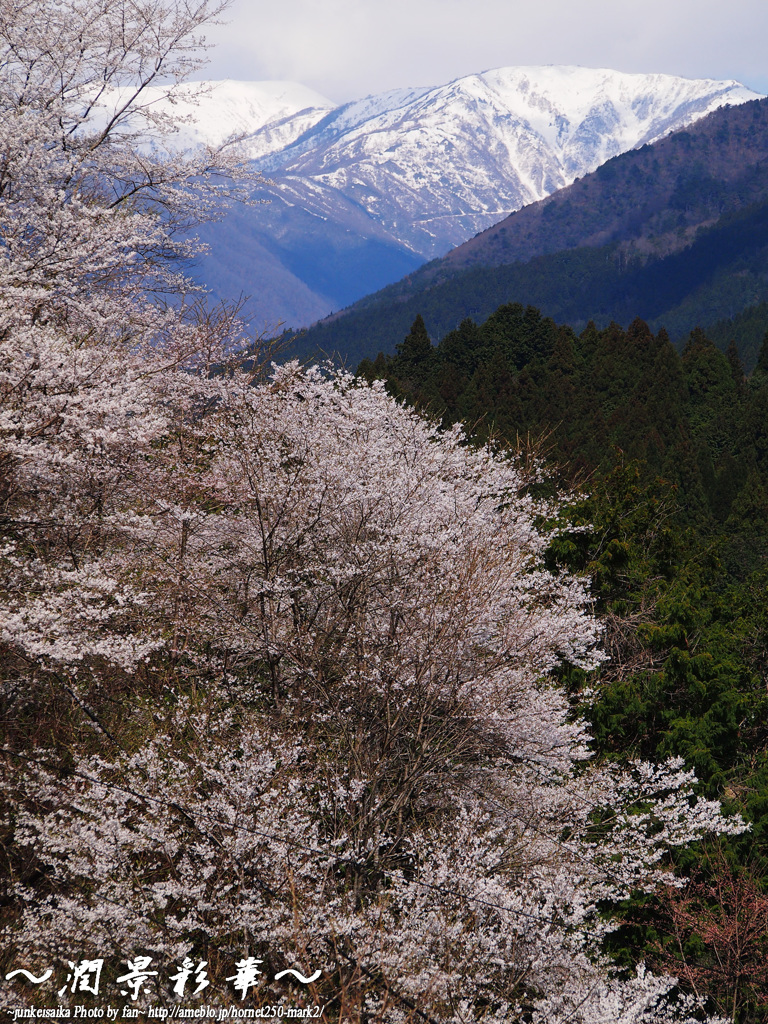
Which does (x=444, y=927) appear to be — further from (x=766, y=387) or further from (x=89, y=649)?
(x=766, y=387)

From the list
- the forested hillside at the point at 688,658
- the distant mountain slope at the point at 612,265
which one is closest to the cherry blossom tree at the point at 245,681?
the forested hillside at the point at 688,658

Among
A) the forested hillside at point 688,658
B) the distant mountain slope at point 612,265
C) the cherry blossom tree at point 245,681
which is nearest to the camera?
the cherry blossom tree at point 245,681

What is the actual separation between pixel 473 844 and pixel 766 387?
155 feet

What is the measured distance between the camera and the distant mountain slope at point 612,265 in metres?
136

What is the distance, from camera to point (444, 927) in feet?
20.9

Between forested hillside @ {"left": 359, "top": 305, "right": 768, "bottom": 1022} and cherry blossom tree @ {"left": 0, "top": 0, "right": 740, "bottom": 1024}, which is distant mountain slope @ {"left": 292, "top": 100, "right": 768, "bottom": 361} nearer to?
forested hillside @ {"left": 359, "top": 305, "right": 768, "bottom": 1022}

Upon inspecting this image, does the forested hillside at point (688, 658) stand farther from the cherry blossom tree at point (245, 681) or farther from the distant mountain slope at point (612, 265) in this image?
the distant mountain slope at point (612, 265)

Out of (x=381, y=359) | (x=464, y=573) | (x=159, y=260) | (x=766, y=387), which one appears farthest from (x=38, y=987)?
A: (x=766, y=387)

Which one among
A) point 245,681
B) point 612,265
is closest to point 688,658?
point 245,681

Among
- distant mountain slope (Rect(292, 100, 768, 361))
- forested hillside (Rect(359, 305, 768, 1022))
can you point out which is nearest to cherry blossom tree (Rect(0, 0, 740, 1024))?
forested hillside (Rect(359, 305, 768, 1022))

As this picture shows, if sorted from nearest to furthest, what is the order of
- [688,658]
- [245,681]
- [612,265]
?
1. [245,681]
2. [688,658]
3. [612,265]

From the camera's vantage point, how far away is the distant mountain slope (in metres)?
Answer: 136

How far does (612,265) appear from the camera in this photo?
165m

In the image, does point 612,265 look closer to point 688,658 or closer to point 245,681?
point 688,658
